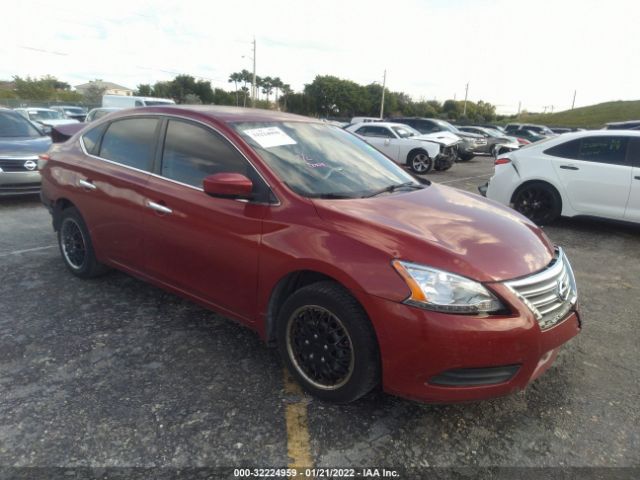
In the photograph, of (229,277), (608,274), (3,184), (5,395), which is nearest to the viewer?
(5,395)

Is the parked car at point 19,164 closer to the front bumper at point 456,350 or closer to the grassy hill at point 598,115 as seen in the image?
the front bumper at point 456,350

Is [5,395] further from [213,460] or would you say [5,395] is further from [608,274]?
[608,274]

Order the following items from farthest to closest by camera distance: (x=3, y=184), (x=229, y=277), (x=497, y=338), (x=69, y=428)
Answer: (x=3, y=184)
(x=229, y=277)
(x=69, y=428)
(x=497, y=338)

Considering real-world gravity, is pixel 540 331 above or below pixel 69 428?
above

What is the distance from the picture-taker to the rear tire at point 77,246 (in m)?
4.18

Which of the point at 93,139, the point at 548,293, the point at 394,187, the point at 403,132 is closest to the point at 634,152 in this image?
the point at 394,187

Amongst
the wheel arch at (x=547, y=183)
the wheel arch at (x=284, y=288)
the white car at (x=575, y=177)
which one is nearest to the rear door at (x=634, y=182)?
the white car at (x=575, y=177)

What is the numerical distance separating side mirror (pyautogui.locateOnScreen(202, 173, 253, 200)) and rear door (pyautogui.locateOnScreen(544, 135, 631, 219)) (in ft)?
18.4

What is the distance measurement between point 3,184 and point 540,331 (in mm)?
7658

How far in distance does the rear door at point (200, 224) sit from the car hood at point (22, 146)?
5257 millimetres

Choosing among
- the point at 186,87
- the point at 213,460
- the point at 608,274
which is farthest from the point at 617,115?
the point at 213,460

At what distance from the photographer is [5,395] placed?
2.68m

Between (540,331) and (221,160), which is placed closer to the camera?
(540,331)

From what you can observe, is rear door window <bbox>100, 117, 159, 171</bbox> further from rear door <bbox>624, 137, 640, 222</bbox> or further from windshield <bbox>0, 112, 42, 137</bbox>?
rear door <bbox>624, 137, 640, 222</bbox>
